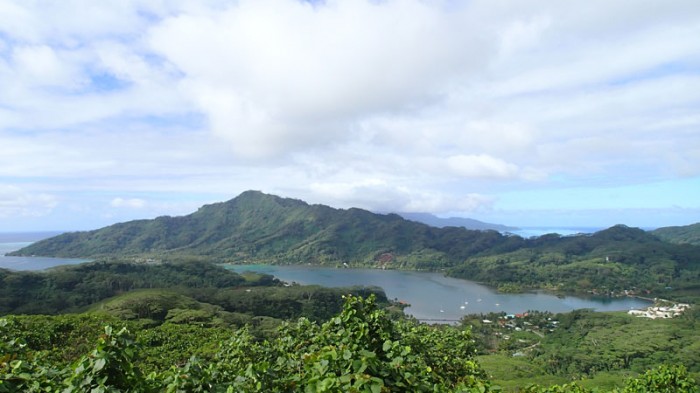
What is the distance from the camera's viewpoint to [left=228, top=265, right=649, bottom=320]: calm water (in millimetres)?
97062

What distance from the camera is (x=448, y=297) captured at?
364ft

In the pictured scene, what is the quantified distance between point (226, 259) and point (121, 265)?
296 feet

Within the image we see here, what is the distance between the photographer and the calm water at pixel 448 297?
97062 millimetres

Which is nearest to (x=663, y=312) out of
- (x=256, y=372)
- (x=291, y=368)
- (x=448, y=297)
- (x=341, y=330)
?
(x=448, y=297)

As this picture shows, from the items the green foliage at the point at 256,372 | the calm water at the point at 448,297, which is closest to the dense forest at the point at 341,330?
the green foliage at the point at 256,372

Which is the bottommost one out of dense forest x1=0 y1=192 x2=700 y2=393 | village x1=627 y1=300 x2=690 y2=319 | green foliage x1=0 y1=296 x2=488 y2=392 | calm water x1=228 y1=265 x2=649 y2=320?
calm water x1=228 y1=265 x2=649 y2=320

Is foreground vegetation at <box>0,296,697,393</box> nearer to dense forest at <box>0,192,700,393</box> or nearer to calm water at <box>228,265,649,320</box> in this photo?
dense forest at <box>0,192,700,393</box>

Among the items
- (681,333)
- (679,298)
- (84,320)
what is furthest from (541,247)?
(84,320)

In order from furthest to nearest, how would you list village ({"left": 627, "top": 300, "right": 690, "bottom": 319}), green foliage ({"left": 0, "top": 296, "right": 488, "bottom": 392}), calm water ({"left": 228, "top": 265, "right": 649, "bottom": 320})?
calm water ({"left": 228, "top": 265, "right": 649, "bottom": 320}) → village ({"left": 627, "top": 300, "right": 690, "bottom": 319}) → green foliage ({"left": 0, "top": 296, "right": 488, "bottom": 392})

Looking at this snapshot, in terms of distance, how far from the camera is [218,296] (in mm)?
79500

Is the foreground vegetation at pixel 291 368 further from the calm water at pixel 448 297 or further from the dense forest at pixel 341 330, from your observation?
the calm water at pixel 448 297

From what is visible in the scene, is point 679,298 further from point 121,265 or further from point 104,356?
point 121,265

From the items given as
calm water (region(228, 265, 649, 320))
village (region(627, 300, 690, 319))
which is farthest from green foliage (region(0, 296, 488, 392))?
village (region(627, 300, 690, 319))

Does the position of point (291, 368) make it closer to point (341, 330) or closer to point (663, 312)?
point (341, 330)
